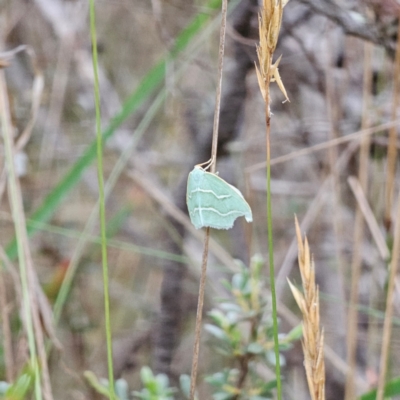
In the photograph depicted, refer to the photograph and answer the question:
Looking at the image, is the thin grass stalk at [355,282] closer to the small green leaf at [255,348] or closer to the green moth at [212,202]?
the small green leaf at [255,348]

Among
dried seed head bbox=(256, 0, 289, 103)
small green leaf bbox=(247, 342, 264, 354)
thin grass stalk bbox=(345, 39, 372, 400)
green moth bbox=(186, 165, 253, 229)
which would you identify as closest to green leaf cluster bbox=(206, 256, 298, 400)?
small green leaf bbox=(247, 342, 264, 354)

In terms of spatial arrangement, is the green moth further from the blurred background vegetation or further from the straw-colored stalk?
the blurred background vegetation

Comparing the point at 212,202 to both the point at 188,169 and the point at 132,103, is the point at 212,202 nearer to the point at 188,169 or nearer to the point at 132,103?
the point at 132,103

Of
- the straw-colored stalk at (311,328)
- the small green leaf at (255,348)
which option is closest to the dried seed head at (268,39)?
the straw-colored stalk at (311,328)

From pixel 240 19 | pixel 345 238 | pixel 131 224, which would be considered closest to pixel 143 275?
pixel 131 224

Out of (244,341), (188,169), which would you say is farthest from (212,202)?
(188,169)
